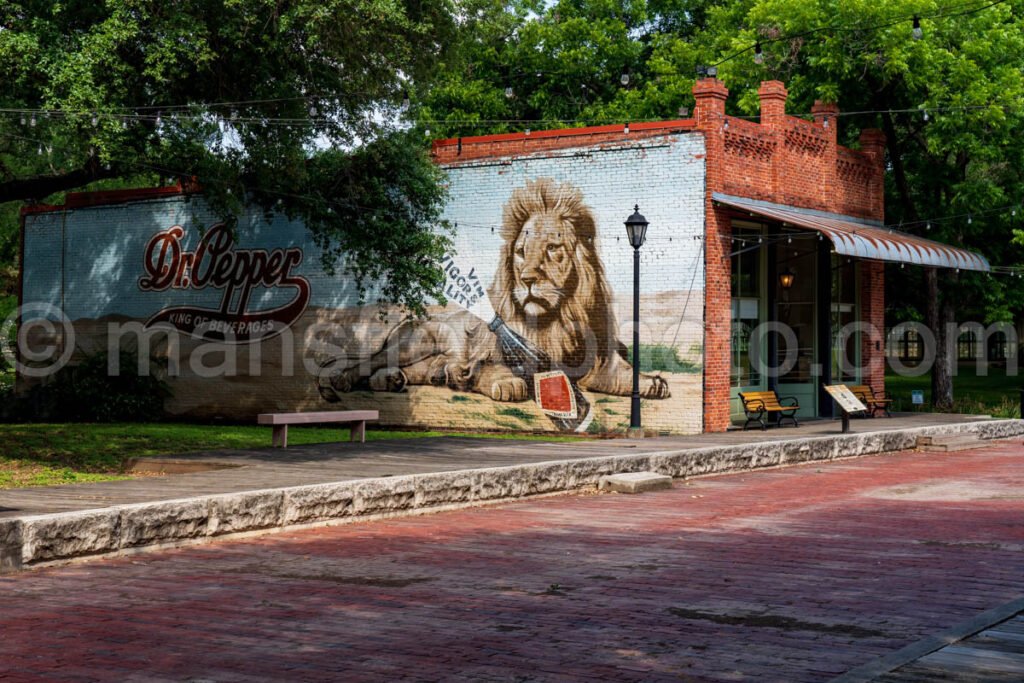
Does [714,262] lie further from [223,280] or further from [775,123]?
[223,280]

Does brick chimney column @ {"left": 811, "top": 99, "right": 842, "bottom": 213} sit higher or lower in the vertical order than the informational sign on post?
higher

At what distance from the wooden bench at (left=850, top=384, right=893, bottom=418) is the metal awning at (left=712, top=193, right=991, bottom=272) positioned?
3488mm

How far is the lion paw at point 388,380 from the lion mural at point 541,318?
0.16 meters

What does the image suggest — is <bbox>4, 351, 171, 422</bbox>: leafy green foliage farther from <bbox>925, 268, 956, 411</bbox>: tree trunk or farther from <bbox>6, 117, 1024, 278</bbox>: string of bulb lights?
<bbox>925, 268, 956, 411</bbox>: tree trunk

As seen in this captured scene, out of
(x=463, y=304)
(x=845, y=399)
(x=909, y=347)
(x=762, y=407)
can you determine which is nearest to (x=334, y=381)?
(x=463, y=304)

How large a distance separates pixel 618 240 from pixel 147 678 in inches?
732

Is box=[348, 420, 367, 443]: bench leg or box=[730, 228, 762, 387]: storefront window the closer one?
box=[348, 420, 367, 443]: bench leg

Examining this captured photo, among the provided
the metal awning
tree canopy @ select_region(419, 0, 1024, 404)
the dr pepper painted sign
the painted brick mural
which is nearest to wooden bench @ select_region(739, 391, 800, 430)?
the painted brick mural

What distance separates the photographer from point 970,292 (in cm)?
3181

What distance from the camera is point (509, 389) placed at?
83.1 ft

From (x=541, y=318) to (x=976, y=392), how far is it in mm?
20667

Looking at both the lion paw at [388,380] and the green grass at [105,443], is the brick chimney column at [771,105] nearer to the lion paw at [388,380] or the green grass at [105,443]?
the green grass at [105,443]

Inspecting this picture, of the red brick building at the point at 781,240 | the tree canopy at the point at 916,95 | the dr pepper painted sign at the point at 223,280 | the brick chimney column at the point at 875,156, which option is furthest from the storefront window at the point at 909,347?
the dr pepper painted sign at the point at 223,280

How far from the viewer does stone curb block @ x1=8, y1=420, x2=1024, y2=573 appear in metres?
9.58
